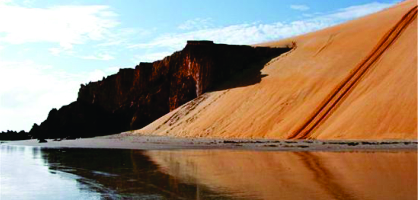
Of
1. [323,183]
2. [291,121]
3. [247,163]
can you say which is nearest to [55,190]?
[323,183]

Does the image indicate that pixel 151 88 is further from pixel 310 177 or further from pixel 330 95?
pixel 310 177

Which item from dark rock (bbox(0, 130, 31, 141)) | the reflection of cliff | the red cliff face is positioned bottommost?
the reflection of cliff

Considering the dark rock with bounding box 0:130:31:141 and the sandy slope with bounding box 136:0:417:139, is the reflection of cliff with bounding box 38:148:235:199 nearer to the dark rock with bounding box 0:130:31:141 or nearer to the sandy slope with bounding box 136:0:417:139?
the sandy slope with bounding box 136:0:417:139

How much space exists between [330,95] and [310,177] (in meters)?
24.3

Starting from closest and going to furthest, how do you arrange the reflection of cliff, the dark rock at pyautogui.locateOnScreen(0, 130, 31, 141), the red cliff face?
the reflection of cliff < the red cliff face < the dark rock at pyautogui.locateOnScreen(0, 130, 31, 141)

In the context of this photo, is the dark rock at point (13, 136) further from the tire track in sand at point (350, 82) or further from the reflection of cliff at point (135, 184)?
the reflection of cliff at point (135, 184)

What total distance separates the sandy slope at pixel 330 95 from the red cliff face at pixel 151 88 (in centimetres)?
304

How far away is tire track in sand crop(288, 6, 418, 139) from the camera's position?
33.1 metres

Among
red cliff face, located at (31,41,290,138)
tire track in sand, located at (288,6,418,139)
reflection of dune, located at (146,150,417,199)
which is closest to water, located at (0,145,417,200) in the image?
reflection of dune, located at (146,150,417,199)

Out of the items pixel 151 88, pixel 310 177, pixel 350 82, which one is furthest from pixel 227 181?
pixel 151 88

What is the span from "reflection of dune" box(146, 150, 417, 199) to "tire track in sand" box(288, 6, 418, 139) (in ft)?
49.5

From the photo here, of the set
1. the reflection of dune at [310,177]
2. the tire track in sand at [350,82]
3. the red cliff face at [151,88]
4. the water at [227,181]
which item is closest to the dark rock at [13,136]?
the red cliff face at [151,88]

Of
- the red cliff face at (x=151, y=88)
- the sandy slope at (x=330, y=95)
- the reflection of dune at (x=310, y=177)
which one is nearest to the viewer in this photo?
the reflection of dune at (x=310, y=177)

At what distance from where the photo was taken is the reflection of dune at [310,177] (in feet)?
32.6
